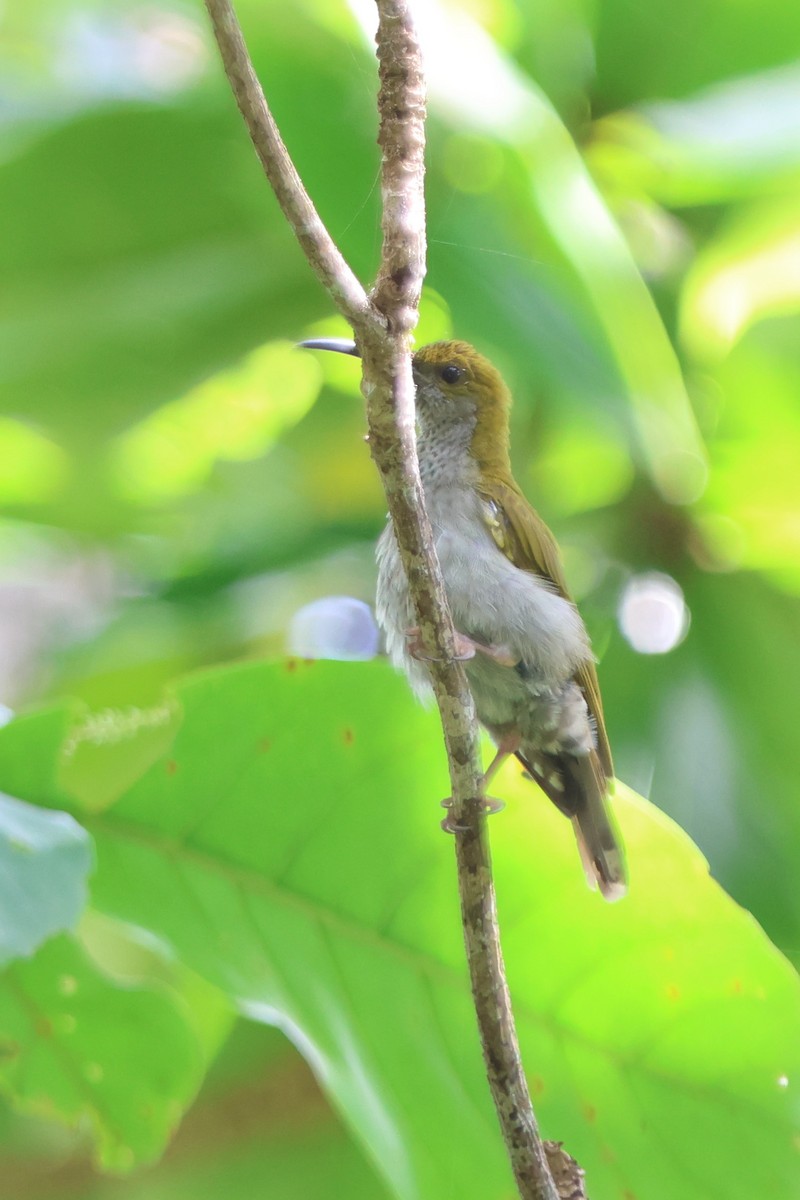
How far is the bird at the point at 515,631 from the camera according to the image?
1.69 meters

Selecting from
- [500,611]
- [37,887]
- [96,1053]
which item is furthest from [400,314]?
[96,1053]

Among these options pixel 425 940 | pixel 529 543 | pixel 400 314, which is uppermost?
pixel 400 314

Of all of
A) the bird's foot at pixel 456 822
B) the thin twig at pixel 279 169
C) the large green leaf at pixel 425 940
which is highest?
the thin twig at pixel 279 169

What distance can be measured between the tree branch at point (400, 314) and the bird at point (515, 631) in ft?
1.61

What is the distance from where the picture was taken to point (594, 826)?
1.64 m

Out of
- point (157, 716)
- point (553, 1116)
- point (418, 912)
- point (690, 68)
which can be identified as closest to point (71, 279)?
point (157, 716)

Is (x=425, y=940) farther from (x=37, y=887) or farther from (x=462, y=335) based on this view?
(x=462, y=335)

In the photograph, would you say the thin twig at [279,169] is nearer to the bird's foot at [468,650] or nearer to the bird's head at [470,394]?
the bird's foot at [468,650]

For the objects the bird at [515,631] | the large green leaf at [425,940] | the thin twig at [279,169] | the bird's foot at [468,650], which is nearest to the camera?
the thin twig at [279,169]

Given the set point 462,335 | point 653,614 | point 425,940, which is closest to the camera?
point 425,940

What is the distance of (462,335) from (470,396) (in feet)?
0.44

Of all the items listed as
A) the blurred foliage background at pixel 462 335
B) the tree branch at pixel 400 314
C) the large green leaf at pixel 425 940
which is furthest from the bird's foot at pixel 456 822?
the blurred foliage background at pixel 462 335

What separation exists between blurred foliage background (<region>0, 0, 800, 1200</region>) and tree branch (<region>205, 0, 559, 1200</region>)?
16.7 inches

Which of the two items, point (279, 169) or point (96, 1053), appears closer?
point (279, 169)
